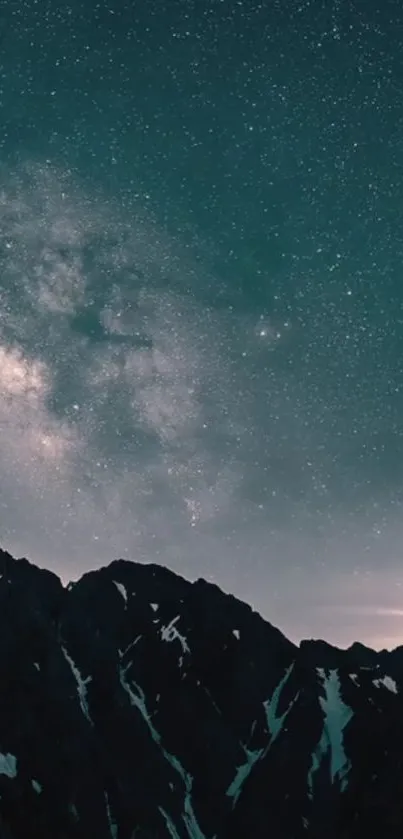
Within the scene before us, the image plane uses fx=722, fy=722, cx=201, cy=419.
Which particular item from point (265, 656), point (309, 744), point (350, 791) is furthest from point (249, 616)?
point (350, 791)

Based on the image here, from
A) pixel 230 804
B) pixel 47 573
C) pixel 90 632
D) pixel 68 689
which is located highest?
pixel 47 573

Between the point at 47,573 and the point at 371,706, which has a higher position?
the point at 47,573

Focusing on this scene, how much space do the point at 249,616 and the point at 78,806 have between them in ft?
203

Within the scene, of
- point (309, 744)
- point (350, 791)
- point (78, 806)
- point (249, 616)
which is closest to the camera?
point (78, 806)

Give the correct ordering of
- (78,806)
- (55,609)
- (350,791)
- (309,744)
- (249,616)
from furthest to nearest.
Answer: (249,616) < (55,609) < (309,744) < (350,791) < (78,806)

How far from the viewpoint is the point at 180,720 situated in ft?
497

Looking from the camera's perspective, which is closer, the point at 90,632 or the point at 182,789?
the point at 182,789

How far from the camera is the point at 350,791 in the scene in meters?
138

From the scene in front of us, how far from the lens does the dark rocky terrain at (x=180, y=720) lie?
130750 mm

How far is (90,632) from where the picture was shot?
156500mm

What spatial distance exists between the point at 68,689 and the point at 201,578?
159 feet

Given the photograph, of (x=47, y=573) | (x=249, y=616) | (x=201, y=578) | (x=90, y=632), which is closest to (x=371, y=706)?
(x=249, y=616)

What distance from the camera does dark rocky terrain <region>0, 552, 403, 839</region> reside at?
130750mm

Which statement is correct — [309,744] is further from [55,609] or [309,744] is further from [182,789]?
[55,609]
